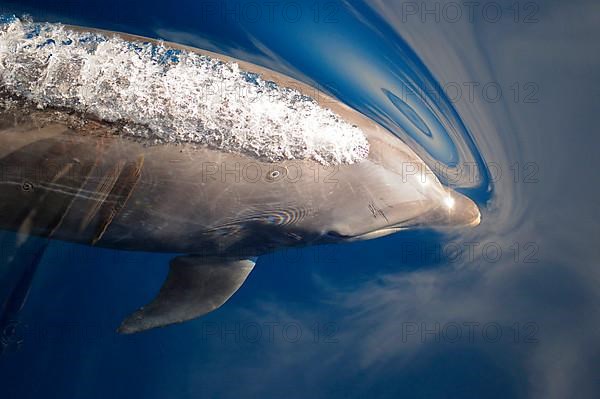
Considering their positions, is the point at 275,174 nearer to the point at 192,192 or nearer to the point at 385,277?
the point at 192,192

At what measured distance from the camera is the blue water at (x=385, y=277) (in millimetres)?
4371

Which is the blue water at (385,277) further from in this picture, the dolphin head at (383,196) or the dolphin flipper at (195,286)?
the dolphin head at (383,196)

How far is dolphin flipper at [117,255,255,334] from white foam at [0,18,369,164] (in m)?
1.22

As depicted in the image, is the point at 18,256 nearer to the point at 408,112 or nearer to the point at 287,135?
the point at 287,135

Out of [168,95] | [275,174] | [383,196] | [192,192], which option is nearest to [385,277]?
[383,196]

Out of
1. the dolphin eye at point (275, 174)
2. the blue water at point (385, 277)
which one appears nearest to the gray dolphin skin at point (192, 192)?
the dolphin eye at point (275, 174)

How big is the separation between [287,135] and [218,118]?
1.48ft

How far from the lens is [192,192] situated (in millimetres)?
3201

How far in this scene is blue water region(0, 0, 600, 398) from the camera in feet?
14.3

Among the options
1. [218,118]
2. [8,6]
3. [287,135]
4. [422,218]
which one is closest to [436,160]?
[422,218]

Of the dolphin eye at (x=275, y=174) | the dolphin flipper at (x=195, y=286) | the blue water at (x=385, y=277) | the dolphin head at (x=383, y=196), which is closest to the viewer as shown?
the dolphin eye at (x=275, y=174)

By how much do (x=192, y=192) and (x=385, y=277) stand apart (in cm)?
218

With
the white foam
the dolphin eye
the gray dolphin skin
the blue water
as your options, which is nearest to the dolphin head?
the gray dolphin skin

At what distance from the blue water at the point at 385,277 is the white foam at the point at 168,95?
1.24 metres
